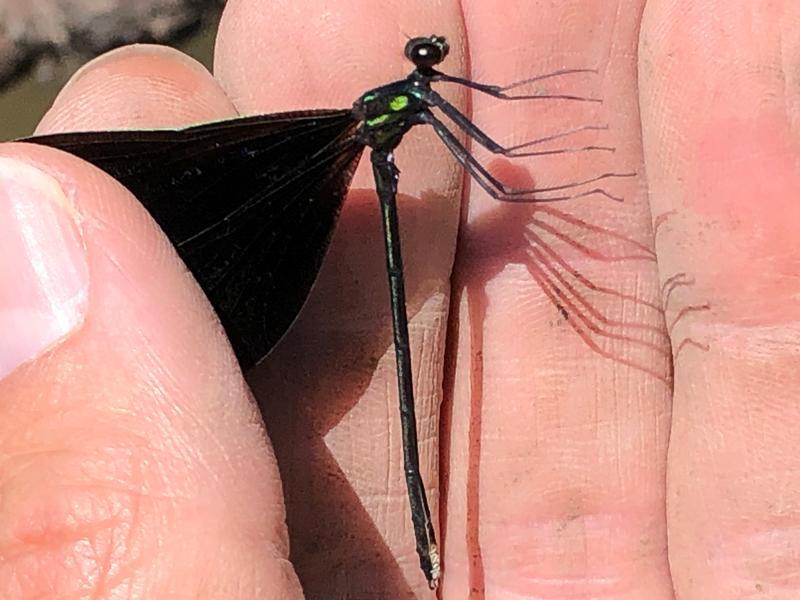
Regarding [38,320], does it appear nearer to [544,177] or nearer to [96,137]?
[96,137]

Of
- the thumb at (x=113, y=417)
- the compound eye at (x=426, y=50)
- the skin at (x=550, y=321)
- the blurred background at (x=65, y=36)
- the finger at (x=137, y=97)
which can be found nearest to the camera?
the thumb at (x=113, y=417)

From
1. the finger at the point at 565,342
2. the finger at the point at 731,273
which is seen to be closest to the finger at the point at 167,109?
the finger at the point at 565,342

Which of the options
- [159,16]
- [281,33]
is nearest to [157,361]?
[281,33]

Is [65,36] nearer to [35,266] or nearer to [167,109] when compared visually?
[167,109]

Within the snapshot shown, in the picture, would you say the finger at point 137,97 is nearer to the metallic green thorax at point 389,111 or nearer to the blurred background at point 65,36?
the metallic green thorax at point 389,111

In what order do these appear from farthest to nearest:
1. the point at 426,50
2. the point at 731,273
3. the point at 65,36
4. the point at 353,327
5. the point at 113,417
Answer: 1. the point at 65,36
2. the point at 353,327
3. the point at 731,273
4. the point at 426,50
5. the point at 113,417

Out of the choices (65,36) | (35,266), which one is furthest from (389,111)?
(65,36)
